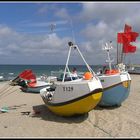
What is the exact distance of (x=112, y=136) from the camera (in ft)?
30.9

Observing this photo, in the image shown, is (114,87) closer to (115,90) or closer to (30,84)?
(115,90)

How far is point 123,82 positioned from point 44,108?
402 cm

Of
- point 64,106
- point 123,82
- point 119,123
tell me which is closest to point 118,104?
point 123,82

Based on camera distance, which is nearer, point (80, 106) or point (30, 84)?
point (80, 106)

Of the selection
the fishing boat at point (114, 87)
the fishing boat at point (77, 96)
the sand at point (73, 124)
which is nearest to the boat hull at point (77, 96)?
the fishing boat at point (77, 96)

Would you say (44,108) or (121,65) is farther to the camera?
(121,65)

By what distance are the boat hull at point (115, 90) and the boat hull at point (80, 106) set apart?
2.42 m

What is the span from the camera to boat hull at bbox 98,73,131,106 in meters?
13.1

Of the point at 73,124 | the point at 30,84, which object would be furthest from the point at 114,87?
the point at 30,84

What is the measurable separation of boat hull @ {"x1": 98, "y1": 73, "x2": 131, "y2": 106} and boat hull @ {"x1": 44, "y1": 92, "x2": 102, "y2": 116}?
2.42 metres

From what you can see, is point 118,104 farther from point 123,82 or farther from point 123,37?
point 123,37

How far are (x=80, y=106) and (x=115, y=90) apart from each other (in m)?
3.04

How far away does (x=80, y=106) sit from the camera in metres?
10.7

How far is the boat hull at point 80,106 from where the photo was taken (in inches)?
414
